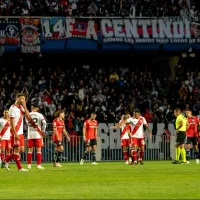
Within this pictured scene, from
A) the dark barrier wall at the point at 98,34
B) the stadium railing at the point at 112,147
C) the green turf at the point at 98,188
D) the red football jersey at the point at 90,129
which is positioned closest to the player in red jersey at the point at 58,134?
the red football jersey at the point at 90,129

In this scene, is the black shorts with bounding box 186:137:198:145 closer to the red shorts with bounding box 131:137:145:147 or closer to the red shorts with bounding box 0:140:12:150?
the red shorts with bounding box 131:137:145:147

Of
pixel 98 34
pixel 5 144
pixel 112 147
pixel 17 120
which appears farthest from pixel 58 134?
pixel 98 34

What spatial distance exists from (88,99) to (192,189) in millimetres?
30977

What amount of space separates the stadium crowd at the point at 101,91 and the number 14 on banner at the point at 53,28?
2544mm

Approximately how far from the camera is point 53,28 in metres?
48.6

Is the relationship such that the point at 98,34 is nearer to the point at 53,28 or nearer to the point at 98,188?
the point at 53,28

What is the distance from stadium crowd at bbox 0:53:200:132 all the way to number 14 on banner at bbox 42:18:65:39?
8.35 feet

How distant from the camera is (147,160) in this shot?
43688 millimetres

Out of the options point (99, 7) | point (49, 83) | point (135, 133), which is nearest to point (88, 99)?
point (49, 83)

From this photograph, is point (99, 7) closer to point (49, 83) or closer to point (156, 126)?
point (49, 83)

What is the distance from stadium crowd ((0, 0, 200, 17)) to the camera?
4872cm

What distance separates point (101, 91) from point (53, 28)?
14.8 feet

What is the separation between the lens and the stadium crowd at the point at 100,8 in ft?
160

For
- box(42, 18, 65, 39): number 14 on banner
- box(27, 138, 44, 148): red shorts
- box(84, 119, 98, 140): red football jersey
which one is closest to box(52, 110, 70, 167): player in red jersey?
box(27, 138, 44, 148): red shorts
